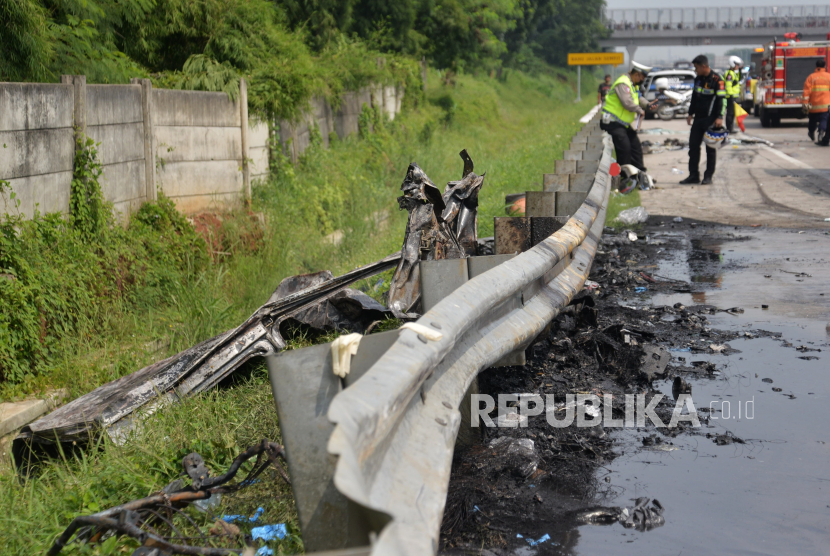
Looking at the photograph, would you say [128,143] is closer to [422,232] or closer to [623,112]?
[422,232]

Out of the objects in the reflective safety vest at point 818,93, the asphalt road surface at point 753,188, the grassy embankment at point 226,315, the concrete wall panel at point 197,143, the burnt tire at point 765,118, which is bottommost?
the grassy embankment at point 226,315

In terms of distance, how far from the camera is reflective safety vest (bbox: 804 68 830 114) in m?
21.0

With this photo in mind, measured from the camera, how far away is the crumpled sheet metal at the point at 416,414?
1.59 meters

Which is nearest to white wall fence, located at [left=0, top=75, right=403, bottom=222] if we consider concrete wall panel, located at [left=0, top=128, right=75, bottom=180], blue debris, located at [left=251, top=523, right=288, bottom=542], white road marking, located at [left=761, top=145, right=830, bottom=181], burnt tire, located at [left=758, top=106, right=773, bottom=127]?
concrete wall panel, located at [left=0, top=128, right=75, bottom=180]

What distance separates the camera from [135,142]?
333 inches

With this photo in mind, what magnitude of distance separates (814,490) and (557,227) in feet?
8.32

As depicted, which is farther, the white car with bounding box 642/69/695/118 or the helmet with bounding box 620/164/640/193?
the white car with bounding box 642/69/695/118

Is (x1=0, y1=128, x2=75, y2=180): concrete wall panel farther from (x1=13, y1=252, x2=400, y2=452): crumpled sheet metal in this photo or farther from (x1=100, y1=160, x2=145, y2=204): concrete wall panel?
(x1=13, y1=252, x2=400, y2=452): crumpled sheet metal

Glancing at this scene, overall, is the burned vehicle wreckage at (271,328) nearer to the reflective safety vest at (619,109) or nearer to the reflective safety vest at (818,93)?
the reflective safety vest at (619,109)

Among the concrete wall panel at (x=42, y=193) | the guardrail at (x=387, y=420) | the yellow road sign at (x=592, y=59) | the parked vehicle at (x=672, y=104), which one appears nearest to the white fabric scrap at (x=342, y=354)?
the guardrail at (x=387, y=420)

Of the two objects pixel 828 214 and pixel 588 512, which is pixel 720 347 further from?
pixel 828 214

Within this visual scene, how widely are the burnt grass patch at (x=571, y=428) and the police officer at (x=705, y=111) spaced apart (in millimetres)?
8094

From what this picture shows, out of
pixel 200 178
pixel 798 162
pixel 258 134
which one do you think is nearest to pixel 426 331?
pixel 200 178

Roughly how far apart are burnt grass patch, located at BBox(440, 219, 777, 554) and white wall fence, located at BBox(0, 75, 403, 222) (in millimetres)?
4555
